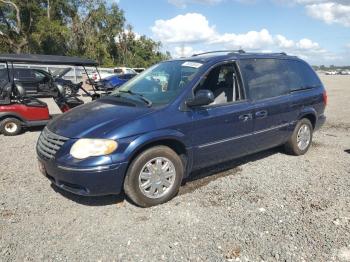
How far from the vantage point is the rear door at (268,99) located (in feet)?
17.2

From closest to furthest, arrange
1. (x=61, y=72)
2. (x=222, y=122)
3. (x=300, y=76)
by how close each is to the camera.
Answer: (x=222, y=122), (x=300, y=76), (x=61, y=72)

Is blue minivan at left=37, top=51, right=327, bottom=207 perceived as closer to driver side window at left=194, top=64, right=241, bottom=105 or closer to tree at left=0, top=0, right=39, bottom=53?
driver side window at left=194, top=64, right=241, bottom=105

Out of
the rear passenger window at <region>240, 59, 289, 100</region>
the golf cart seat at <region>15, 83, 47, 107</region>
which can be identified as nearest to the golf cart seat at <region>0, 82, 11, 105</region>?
the golf cart seat at <region>15, 83, 47, 107</region>

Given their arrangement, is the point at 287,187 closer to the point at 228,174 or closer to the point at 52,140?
the point at 228,174

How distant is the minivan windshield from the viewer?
457 cm

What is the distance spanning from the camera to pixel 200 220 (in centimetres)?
394

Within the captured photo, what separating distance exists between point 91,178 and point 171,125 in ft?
3.65

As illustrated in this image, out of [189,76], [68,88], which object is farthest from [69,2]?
[189,76]

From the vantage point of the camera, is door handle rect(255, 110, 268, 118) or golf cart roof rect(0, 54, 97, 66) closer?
door handle rect(255, 110, 268, 118)

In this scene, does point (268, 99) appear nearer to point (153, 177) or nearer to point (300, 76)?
point (300, 76)

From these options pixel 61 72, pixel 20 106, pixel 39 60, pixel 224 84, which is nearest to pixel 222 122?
pixel 224 84

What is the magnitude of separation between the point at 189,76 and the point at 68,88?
7.61 meters

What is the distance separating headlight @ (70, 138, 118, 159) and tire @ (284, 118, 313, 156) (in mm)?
3593

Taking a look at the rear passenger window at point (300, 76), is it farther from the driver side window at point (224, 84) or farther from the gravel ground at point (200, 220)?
the gravel ground at point (200, 220)
